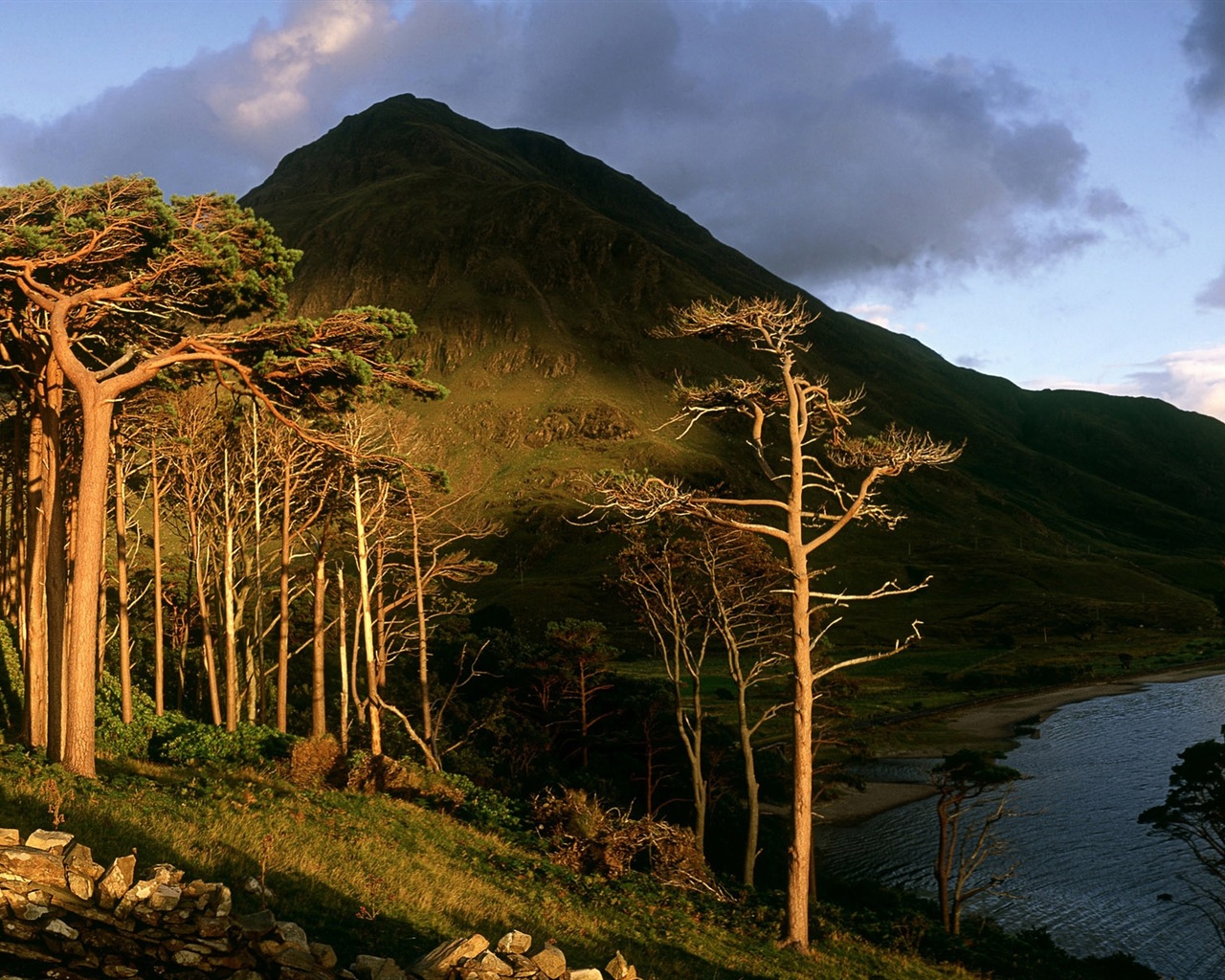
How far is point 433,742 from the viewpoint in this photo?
31141 millimetres

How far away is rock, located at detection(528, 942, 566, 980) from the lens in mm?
9594

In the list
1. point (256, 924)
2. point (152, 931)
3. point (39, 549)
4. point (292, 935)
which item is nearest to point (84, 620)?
point (152, 931)

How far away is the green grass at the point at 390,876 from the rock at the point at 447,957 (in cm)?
159

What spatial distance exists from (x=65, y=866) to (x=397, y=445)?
20108mm

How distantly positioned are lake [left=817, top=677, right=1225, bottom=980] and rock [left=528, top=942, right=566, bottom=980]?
95.5 ft

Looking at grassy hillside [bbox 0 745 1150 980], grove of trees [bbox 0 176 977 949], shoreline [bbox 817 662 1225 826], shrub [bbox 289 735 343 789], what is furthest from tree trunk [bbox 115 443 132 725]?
shoreline [bbox 817 662 1225 826]

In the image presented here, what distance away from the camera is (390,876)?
13.7m

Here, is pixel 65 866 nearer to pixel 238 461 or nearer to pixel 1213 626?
pixel 238 461

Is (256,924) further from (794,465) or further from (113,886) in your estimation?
(794,465)

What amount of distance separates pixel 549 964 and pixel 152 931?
13.3ft

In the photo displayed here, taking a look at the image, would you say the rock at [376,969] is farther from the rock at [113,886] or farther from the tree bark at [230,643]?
the tree bark at [230,643]

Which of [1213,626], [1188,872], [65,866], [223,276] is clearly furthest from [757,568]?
[1213,626]

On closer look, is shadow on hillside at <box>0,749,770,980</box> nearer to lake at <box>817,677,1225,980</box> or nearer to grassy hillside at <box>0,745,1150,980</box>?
grassy hillside at <box>0,745,1150,980</box>

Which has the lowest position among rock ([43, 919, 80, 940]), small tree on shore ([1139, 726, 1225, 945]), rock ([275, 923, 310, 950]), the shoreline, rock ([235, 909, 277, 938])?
the shoreline
